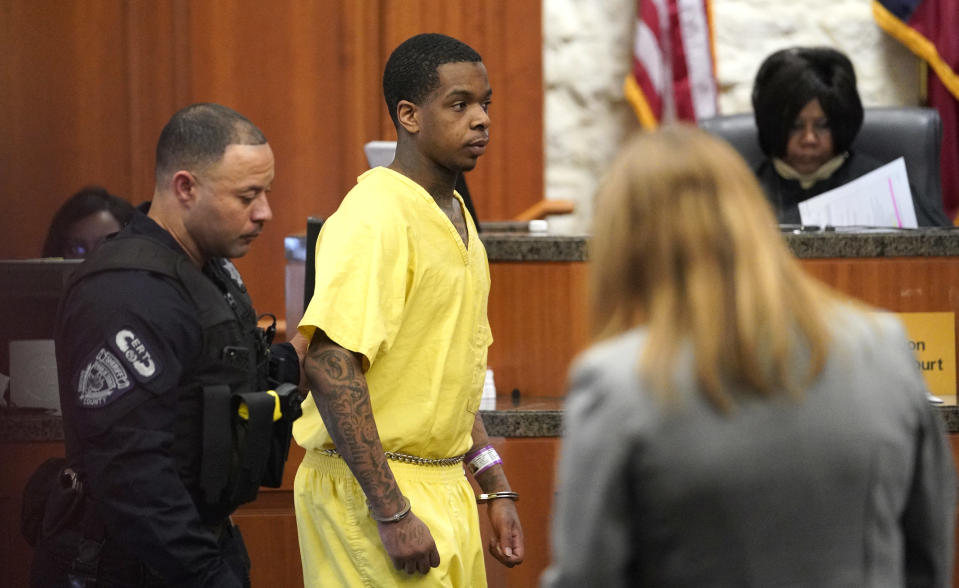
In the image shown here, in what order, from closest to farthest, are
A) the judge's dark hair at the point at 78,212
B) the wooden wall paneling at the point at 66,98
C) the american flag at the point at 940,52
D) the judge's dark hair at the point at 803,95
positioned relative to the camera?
the judge's dark hair at the point at 78,212
the judge's dark hair at the point at 803,95
the wooden wall paneling at the point at 66,98
the american flag at the point at 940,52

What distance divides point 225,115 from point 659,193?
94 centimetres

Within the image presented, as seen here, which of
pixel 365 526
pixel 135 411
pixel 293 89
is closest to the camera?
pixel 135 411

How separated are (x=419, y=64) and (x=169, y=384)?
0.74 meters

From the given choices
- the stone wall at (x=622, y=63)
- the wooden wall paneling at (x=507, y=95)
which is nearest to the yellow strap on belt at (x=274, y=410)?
the wooden wall paneling at (x=507, y=95)

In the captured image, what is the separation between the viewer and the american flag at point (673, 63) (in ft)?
16.5

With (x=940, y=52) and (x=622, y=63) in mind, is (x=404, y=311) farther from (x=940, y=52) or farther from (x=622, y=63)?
(x=940, y=52)

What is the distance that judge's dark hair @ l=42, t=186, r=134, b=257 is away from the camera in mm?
3670

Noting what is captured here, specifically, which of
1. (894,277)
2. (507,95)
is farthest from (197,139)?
(507,95)

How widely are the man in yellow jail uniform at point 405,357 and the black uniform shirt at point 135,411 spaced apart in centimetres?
27

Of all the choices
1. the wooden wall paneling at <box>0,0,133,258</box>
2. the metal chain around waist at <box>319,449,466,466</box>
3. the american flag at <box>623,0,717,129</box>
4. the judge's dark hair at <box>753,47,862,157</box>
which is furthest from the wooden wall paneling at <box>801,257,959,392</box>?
the wooden wall paneling at <box>0,0,133,258</box>

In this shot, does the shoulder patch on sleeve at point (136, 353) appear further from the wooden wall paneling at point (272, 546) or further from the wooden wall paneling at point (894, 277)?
the wooden wall paneling at point (894, 277)

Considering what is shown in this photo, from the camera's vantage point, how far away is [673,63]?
16.6ft

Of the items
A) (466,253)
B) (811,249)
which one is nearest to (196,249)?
(466,253)

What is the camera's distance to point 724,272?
1.17 m
